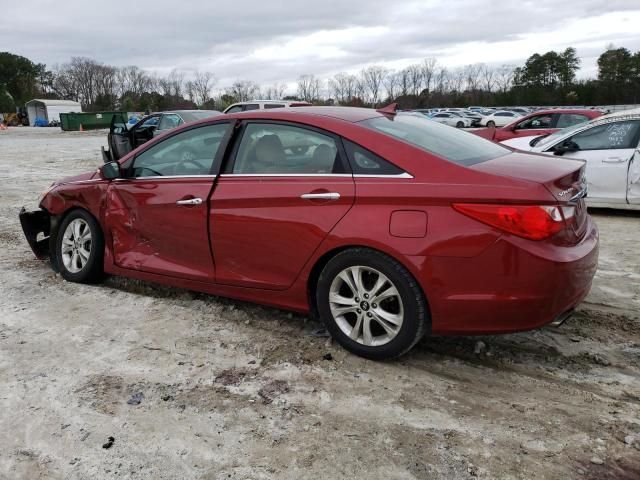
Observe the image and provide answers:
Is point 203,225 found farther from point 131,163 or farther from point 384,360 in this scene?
point 384,360

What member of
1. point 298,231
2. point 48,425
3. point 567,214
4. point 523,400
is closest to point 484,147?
point 567,214

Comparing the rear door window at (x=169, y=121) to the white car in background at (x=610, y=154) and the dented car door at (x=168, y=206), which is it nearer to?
the white car in background at (x=610, y=154)

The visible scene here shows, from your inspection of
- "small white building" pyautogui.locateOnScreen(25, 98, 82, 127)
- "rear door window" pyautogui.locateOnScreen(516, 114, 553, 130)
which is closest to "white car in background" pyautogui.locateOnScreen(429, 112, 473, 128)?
"rear door window" pyautogui.locateOnScreen(516, 114, 553, 130)

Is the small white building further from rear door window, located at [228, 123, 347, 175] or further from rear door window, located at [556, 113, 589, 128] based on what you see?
rear door window, located at [228, 123, 347, 175]

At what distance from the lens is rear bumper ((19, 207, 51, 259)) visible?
543 cm

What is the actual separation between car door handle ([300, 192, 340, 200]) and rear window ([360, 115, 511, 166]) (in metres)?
0.53

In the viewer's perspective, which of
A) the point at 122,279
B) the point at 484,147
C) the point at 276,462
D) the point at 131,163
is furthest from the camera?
the point at 122,279

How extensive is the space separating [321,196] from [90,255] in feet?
8.07

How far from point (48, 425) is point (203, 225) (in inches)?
63.7

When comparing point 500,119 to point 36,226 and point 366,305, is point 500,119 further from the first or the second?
point 366,305

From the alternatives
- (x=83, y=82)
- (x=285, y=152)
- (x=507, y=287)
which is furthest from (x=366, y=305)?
(x=83, y=82)

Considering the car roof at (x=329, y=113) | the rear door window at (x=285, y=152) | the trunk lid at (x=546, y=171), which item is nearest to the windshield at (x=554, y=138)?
the trunk lid at (x=546, y=171)

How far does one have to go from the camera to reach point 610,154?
7.31 meters

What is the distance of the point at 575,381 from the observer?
125 inches
